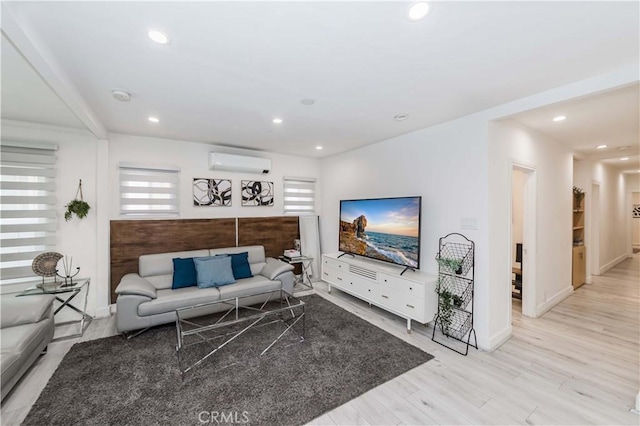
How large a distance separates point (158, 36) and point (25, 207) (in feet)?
10.3

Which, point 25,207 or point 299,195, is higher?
point 299,195

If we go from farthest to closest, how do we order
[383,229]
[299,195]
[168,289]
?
[299,195], [383,229], [168,289]

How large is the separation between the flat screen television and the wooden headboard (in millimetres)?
1269

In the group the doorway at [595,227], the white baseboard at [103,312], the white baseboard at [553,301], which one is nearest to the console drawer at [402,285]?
the white baseboard at [553,301]

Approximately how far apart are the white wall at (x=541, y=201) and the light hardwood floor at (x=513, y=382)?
0.55 m

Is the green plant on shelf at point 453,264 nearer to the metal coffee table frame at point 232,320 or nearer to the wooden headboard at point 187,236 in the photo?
the metal coffee table frame at point 232,320

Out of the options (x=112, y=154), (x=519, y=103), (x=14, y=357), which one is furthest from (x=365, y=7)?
(x=112, y=154)

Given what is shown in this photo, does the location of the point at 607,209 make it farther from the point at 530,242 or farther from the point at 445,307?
the point at 445,307

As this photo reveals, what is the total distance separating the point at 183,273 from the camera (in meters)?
3.60

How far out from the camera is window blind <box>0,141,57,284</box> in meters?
3.01

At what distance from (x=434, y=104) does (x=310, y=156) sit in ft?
10.0

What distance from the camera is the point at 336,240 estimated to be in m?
5.16

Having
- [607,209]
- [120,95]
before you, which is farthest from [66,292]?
[607,209]

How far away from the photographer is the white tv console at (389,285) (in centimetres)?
307
